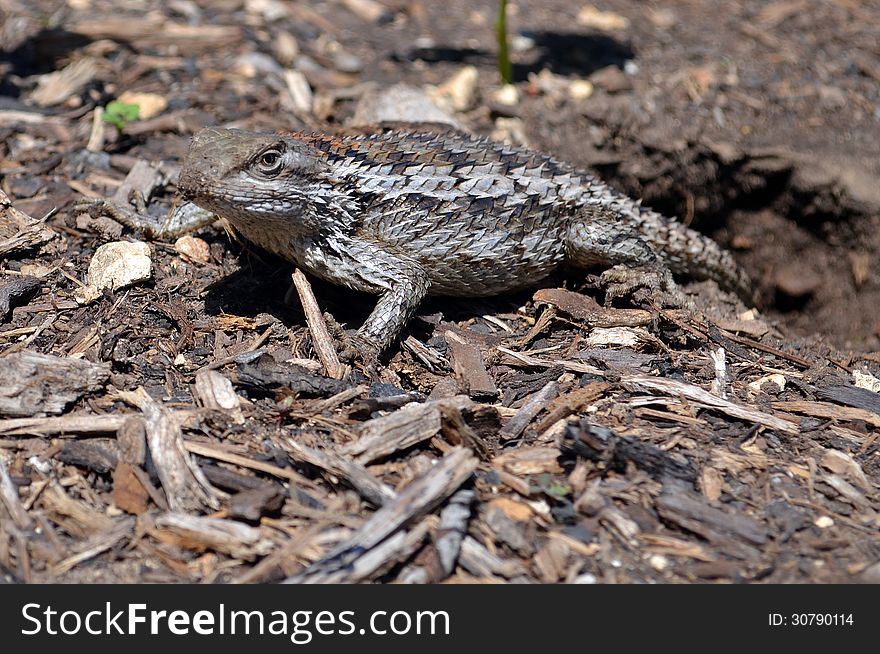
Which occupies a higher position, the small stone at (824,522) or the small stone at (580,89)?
the small stone at (580,89)

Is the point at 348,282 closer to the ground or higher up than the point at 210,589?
higher up

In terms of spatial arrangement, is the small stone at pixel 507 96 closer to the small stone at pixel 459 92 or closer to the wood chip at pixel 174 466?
the small stone at pixel 459 92

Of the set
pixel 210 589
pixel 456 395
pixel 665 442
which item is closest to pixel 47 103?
pixel 456 395

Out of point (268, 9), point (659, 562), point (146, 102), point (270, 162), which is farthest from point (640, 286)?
point (268, 9)

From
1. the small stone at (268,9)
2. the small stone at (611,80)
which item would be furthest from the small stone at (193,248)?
the small stone at (611,80)

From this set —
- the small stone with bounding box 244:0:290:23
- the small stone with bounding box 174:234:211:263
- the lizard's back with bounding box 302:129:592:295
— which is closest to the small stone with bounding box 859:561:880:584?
the lizard's back with bounding box 302:129:592:295

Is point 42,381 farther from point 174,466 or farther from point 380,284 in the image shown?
point 380,284

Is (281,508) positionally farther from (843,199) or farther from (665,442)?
(843,199)

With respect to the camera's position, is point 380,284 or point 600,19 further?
point 600,19
